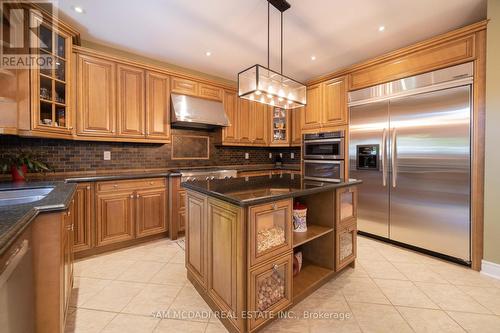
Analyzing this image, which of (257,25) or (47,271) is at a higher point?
(257,25)

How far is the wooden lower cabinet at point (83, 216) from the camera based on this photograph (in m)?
2.46

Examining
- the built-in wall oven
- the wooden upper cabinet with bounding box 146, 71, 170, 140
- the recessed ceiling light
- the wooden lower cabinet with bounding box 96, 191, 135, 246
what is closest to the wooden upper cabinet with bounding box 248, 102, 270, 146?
the built-in wall oven

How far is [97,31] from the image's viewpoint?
2645mm

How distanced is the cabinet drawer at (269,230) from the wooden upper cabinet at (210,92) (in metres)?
2.79

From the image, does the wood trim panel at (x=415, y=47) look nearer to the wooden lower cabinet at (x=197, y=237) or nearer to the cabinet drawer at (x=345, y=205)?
the cabinet drawer at (x=345, y=205)

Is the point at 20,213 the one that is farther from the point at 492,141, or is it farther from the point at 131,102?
the point at 492,141

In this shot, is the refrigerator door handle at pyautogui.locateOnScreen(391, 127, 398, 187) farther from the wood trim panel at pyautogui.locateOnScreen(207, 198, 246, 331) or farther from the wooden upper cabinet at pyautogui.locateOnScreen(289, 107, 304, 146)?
the wood trim panel at pyautogui.locateOnScreen(207, 198, 246, 331)

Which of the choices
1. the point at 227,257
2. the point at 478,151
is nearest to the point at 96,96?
the point at 227,257

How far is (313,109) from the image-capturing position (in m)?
3.97

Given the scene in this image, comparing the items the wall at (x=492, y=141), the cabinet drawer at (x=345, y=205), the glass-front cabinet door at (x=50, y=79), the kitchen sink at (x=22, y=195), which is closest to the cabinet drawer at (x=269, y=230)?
the cabinet drawer at (x=345, y=205)

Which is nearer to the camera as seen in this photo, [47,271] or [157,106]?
[47,271]

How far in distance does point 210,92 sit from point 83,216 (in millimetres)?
2543

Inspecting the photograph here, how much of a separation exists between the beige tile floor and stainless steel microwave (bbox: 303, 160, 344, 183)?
1.36 m

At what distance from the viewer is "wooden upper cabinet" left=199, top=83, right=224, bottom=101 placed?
3688 mm
